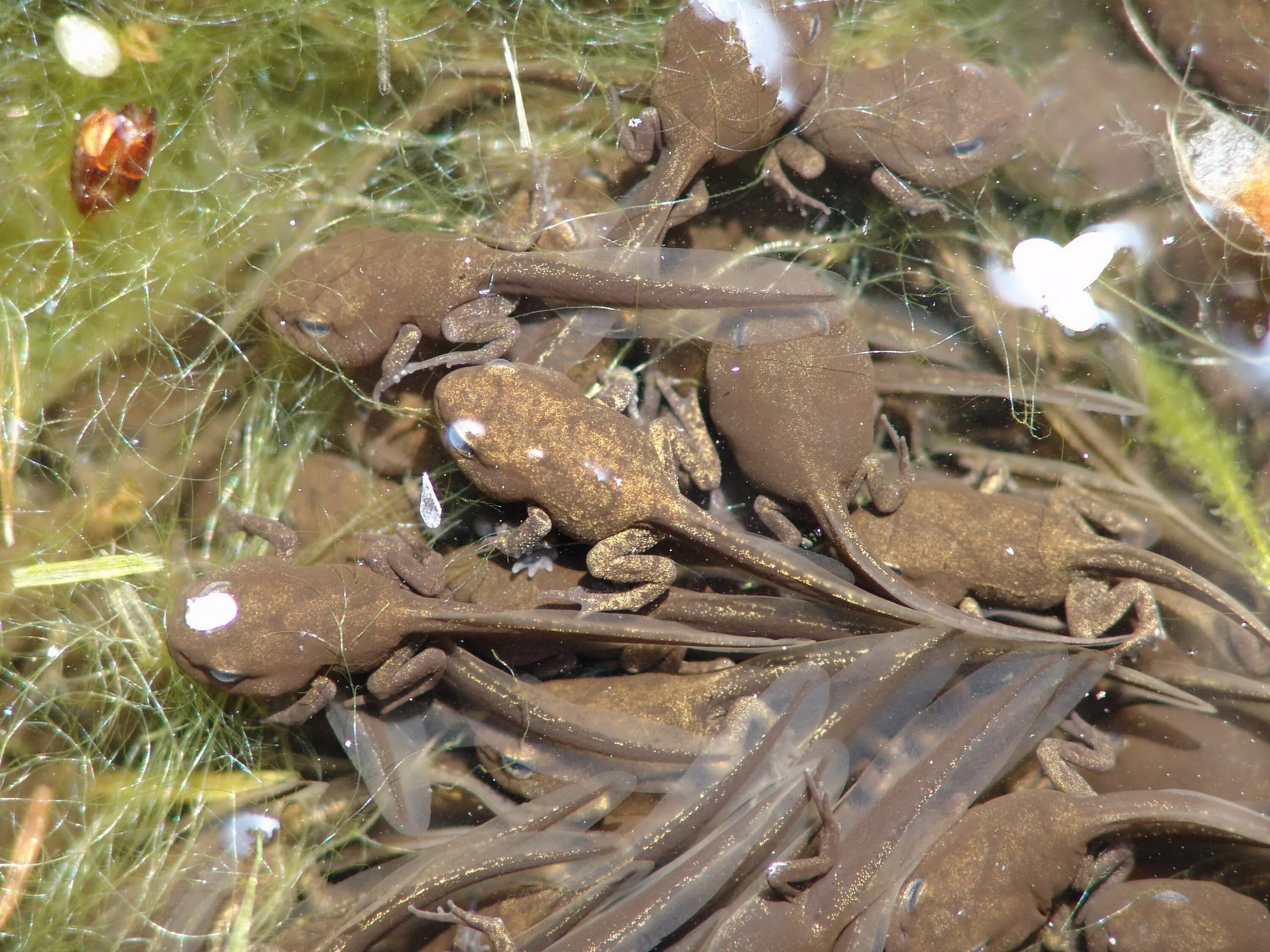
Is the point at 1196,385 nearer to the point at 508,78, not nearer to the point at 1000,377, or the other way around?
the point at 1000,377

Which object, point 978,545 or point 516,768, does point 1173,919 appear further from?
point 516,768

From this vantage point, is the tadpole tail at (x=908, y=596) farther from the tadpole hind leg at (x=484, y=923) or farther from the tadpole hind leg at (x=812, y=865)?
the tadpole hind leg at (x=484, y=923)

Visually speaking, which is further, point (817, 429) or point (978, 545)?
point (978, 545)

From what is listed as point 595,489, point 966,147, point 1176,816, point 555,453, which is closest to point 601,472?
point 595,489

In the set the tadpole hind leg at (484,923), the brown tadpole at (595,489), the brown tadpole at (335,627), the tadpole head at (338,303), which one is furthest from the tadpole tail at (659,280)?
the tadpole hind leg at (484,923)

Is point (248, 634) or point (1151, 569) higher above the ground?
point (248, 634)
